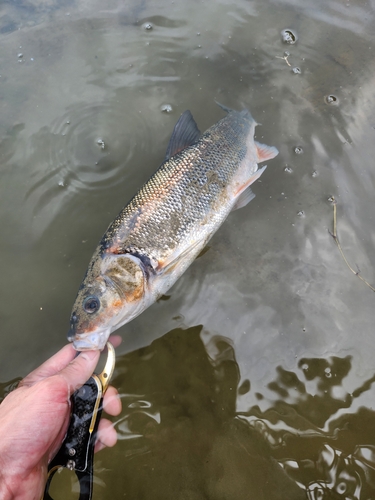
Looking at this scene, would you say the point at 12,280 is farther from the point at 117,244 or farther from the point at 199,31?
the point at 199,31

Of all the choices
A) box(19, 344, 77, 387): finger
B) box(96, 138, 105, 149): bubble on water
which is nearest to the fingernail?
box(19, 344, 77, 387): finger

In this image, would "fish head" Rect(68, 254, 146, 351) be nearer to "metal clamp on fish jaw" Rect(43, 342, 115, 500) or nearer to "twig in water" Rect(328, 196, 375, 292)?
"metal clamp on fish jaw" Rect(43, 342, 115, 500)

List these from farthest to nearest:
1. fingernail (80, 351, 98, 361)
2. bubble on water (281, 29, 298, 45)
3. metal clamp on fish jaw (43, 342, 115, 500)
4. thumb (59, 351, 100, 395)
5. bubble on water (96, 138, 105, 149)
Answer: bubble on water (281, 29, 298, 45) < bubble on water (96, 138, 105, 149) < fingernail (80, 351, 98, 361) < thumb (59, 351, 100, 395) < metal clamp on fish jaw (43, 342, 115, 500)

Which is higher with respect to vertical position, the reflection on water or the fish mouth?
the fish mouth

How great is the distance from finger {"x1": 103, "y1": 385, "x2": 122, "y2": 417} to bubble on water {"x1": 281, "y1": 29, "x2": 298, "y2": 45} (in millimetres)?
4042

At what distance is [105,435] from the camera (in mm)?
2494

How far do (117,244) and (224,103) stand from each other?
2094 millimetres

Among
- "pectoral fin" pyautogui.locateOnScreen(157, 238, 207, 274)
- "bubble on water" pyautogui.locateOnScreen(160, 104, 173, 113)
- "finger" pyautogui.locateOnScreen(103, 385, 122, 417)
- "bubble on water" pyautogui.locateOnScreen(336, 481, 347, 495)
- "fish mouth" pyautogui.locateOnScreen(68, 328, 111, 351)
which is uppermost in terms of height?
"bubble on water" pyautogui.locateOnScreen(160, 104, 173, 113)

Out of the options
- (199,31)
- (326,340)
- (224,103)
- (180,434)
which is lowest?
(180,434)

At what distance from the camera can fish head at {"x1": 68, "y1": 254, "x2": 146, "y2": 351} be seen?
226 cm

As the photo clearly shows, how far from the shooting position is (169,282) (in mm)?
2664

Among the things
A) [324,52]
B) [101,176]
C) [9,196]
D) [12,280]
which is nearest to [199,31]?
[324,52]

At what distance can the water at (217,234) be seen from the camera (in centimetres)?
249

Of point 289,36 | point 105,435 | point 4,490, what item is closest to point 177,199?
Result: point 105,435
